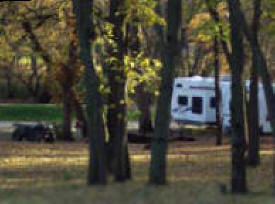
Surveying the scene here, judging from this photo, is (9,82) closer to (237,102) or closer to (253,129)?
(253,129)

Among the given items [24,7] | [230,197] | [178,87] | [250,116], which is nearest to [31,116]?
[178,87]

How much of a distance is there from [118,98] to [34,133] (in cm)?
1932

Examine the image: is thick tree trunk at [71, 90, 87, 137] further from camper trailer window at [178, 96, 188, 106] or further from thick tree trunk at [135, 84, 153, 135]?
camper trailer window at [178, 96, 188, 106]

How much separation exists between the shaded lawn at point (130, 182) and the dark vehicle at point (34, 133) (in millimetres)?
2469

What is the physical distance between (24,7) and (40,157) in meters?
6.38

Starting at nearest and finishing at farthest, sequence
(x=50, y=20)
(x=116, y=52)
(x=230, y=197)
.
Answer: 1. (x=230, y=197)
2. (x=116, y=52)
3. (x=50, y=20)

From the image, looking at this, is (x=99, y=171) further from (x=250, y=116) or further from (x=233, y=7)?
(x=250, y=116)

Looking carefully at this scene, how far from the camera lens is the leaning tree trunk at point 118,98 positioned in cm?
1633

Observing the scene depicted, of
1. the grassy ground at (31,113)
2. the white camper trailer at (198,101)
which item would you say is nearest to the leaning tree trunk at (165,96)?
the white camper trailer at (198,101)

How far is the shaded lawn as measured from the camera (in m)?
11.4

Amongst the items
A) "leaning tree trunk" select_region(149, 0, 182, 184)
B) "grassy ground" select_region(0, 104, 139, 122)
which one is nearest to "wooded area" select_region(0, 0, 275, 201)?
"leaning tree trunk" select_region(149, 0, 182, 184)

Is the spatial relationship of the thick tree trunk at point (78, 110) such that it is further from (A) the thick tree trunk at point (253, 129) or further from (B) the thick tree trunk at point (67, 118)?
(A) the thick tree trunk at point (253, 129)

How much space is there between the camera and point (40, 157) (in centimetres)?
2506

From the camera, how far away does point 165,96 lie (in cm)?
1481
